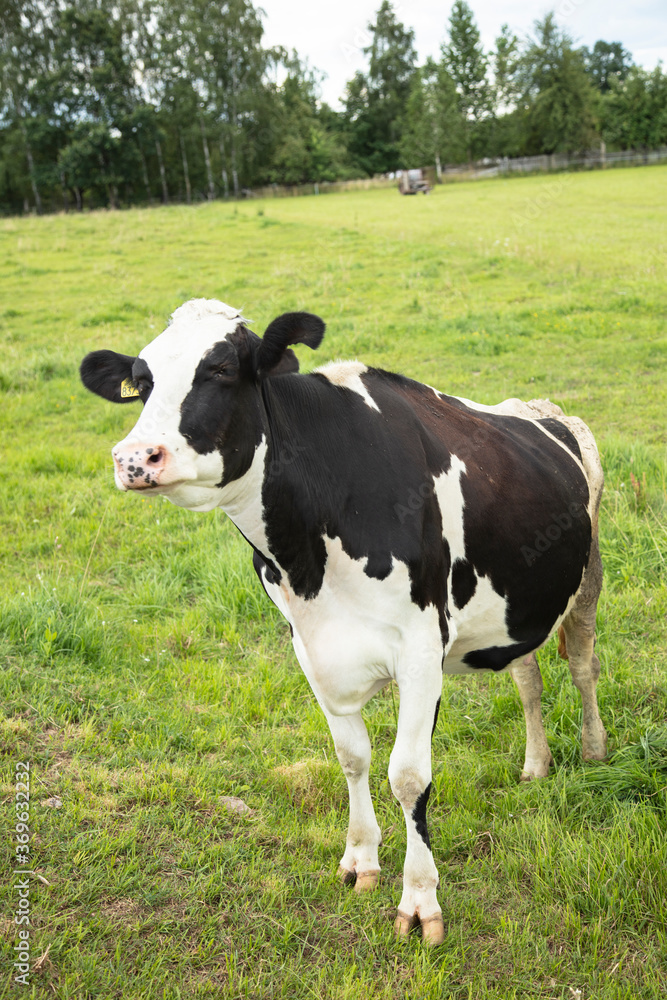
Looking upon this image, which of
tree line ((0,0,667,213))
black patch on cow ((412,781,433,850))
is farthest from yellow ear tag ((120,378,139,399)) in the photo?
tree line ((0,0,667,213))

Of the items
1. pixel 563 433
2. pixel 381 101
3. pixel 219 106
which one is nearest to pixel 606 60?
pixel 381 101

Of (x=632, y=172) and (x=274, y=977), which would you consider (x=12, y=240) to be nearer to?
(x=274, y=977)

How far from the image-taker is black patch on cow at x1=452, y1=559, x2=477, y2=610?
295 centimetres

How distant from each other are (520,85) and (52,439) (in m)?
62.2

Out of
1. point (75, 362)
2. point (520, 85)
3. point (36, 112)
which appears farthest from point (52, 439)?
point (520, 85)

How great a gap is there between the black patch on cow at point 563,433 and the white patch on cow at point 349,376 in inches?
44.6

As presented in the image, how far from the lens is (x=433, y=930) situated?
2814mm

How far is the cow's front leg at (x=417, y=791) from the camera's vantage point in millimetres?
2707

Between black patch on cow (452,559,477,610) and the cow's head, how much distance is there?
3.00 feet

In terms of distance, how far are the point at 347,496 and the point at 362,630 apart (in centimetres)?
48

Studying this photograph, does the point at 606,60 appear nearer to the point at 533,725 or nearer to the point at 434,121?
the point at 434,121

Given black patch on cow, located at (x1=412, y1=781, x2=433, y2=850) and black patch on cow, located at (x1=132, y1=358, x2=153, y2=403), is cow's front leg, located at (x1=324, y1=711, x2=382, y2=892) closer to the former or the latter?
black patch on cow, located at (x1=412, y1=781, x2=433, y2=850)

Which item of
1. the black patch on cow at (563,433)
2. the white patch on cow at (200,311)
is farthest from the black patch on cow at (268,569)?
the black patch on cow at (563,433)
